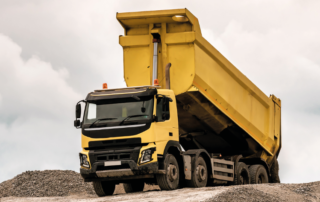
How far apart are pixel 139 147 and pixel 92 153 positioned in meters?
1.18

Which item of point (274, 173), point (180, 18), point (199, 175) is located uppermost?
point (180, 18)

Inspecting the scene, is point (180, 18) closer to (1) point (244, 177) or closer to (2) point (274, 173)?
(1) point (244, 177)

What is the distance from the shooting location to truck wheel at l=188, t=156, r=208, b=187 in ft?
40.1

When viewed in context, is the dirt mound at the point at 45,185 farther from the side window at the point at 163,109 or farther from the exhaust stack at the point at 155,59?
the side window at the point at 163,109

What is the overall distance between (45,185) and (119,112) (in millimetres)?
5047

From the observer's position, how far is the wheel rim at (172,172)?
1160 centimetres

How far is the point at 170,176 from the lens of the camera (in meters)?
11.6

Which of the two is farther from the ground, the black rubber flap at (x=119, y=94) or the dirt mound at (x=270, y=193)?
the black rubber flap at (x=119, y=94)

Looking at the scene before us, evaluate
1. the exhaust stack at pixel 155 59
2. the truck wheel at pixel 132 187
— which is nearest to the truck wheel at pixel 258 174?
the truck wheel at pixel 132 187

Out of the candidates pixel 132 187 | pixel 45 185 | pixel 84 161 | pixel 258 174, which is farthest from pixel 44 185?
pixel 258 174

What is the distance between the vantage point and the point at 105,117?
11375 mm

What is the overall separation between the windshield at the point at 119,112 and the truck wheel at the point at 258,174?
543 centimetres

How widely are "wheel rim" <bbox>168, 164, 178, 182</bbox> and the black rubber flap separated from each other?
1919 mm

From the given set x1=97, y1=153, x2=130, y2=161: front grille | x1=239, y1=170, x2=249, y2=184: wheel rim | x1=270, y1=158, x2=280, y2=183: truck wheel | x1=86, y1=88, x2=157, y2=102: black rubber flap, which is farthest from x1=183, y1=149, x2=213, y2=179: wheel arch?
x1=270, y1=158, x2=280, y2=183: truck wheel
